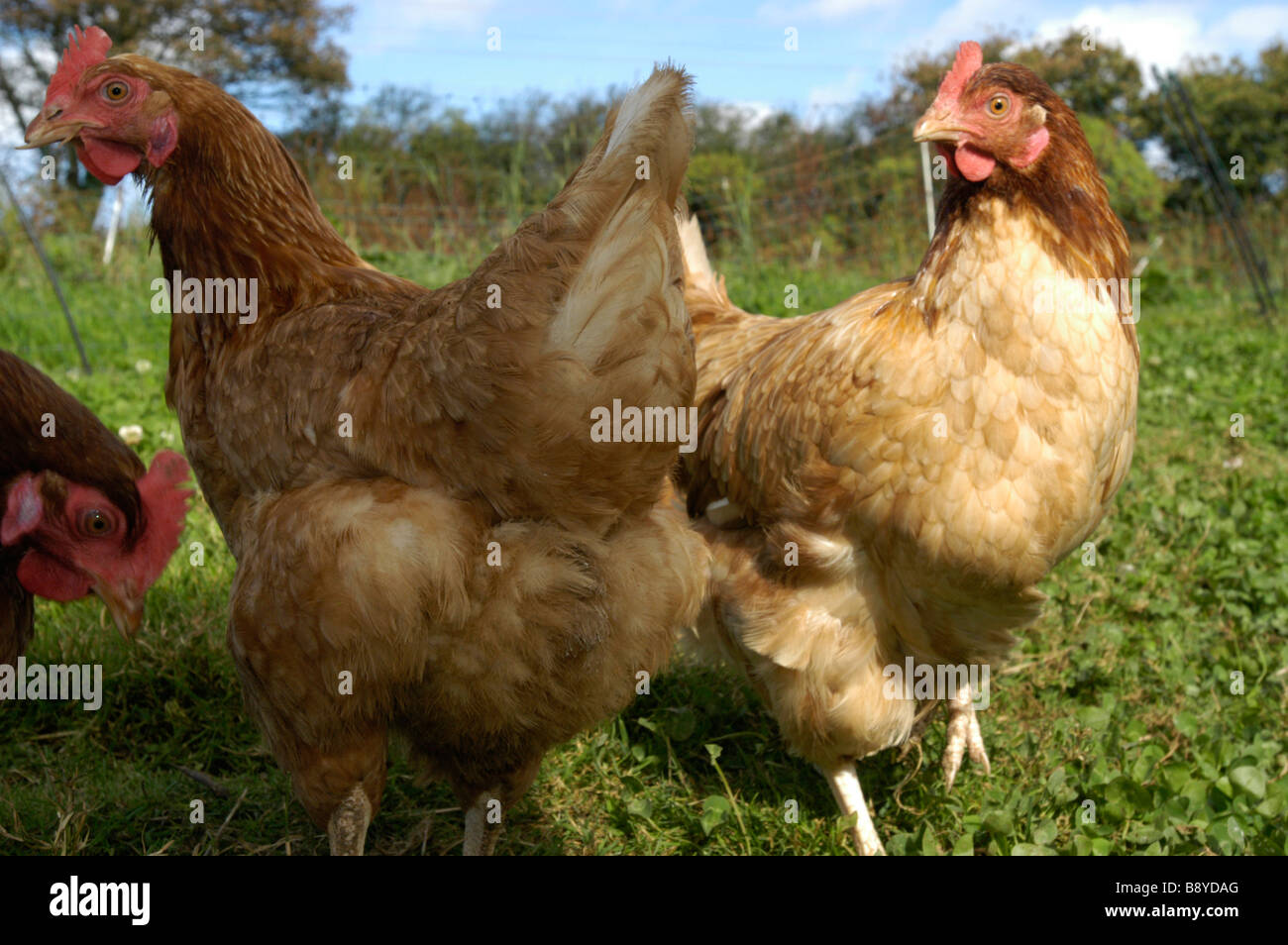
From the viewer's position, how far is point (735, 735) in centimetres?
321

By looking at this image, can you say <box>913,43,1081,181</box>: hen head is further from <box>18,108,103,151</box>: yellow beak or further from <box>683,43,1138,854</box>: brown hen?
<box>18,108,103,151</box>: yellow beak

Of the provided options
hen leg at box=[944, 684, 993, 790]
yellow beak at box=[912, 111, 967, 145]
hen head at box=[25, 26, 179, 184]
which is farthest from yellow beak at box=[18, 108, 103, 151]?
hen leg at box=[944, 684, 993, 790]

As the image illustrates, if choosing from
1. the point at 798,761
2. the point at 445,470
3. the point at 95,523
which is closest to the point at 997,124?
the point at 445,470

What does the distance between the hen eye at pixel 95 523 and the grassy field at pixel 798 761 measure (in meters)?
0.76

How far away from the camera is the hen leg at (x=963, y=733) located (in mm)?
2967

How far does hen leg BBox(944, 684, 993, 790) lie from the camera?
297cm

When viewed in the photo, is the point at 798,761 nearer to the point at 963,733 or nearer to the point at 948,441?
the point at 963,733

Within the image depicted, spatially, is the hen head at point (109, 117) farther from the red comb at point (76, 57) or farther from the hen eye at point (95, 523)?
the hen eye at point (95, 523)

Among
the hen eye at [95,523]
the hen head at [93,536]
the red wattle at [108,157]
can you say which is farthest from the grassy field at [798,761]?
the red wattle at [108,157]

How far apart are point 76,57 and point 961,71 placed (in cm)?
218

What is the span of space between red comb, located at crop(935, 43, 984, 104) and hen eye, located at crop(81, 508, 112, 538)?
2.24 m

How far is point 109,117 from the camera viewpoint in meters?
2.32

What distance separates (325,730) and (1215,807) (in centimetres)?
229
